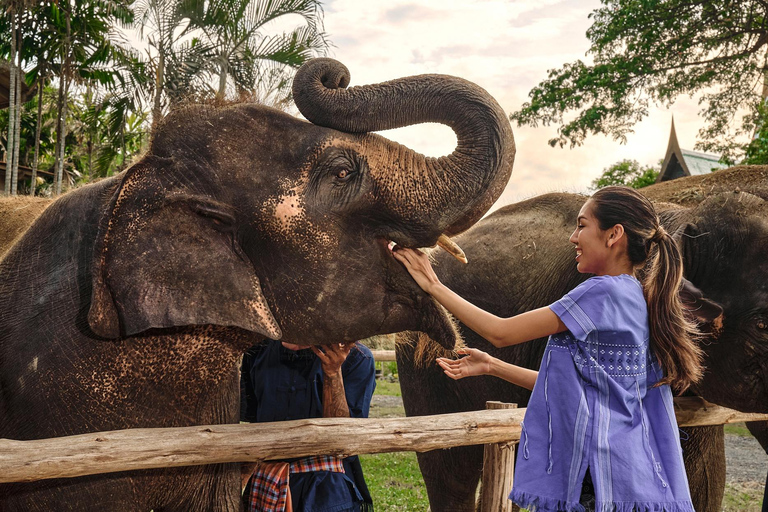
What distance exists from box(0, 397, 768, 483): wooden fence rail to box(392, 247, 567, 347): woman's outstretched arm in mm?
834

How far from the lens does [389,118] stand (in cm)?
232

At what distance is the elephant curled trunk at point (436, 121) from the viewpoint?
2.27 m

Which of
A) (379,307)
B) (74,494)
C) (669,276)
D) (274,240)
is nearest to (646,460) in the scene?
(669,276)

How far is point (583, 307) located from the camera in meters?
2.21

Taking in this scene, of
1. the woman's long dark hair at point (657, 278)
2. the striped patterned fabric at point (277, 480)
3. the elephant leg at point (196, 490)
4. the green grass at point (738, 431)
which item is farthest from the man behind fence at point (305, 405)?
the green grass at point (738, 431)

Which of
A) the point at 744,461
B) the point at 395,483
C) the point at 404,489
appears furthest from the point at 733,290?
the point at 744,461

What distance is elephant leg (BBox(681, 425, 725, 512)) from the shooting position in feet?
14.2

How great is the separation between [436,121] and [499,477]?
6.51 feet

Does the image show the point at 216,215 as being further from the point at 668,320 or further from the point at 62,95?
the point at 62,95

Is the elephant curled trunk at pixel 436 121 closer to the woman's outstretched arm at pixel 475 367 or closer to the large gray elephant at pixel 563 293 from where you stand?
the woman's outstretched arm at pixel 475 367

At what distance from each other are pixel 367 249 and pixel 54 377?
1.01m

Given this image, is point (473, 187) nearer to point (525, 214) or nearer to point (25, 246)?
point (25, 246)

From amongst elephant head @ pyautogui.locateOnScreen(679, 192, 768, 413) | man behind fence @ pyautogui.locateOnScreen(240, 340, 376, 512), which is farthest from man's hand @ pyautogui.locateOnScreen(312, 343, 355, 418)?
elephant head @ pyautogui.locateOnScreen(679, 192, 768, 413)

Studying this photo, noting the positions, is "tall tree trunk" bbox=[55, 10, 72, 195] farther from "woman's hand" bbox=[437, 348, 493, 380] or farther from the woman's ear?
the woman's ear
